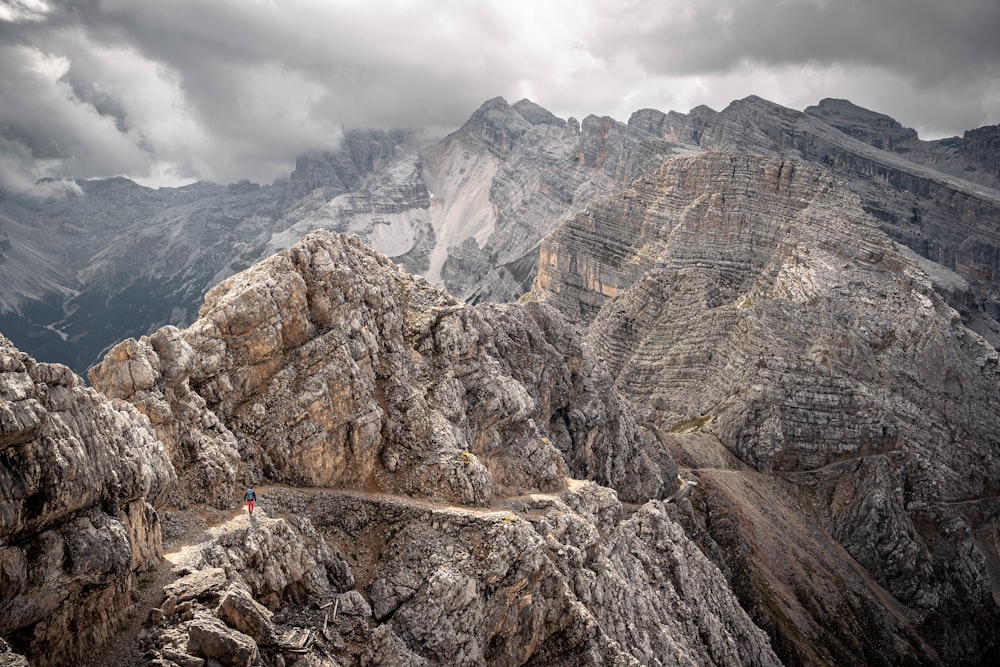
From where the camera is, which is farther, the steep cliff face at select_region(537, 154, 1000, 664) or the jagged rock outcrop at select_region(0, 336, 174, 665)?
the steep cliff face at select_region(537, 154, 1000, 664)

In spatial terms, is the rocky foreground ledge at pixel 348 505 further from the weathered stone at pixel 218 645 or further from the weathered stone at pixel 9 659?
the weathered stone at pixel 9 659

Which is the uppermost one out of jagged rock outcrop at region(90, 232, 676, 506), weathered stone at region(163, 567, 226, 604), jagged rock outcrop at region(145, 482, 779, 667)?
jagged rock outcrop at region(90, 232, 676, 506)

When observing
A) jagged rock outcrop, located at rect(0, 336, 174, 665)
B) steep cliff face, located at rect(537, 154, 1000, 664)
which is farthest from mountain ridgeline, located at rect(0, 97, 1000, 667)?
steep cliff face, located at rect(537, 154, 1000, 664)

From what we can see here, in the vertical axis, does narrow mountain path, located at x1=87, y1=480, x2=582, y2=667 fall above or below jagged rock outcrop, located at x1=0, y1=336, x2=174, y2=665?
below

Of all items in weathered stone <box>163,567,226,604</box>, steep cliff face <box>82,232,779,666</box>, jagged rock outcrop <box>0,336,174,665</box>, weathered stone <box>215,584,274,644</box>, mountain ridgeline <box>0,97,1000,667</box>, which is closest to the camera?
jagged rock outcrop <box>0,336,174,665</box>

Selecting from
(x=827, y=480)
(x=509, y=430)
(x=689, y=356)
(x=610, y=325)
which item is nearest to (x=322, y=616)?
(x=509, y=430)

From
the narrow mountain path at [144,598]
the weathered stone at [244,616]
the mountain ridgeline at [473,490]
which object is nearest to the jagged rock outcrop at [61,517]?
the mountain ridgeline at [473,490]

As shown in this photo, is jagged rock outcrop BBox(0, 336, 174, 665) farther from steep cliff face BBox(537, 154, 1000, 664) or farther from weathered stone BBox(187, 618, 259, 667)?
steep cliff face BBox(537, 154, 1000, 664)

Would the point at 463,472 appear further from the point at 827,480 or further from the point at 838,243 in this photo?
the point at 838,243
